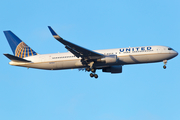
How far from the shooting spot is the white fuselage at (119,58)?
45.6m

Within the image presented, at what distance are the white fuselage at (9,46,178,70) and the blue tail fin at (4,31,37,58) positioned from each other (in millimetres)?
2246

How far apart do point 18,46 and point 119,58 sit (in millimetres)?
18268

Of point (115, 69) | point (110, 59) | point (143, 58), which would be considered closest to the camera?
point (110, 59)

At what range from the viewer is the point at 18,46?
51.2 metres

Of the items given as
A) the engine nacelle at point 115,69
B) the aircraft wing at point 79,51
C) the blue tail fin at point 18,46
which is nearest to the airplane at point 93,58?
the aircraft wing at point 79,51

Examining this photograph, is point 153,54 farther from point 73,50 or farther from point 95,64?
point 73,50

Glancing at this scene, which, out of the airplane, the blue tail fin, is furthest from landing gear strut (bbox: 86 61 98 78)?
the blue tail fin

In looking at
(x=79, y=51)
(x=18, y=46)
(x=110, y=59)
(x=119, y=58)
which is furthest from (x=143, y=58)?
(x=18, y=46)

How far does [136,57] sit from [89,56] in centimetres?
739

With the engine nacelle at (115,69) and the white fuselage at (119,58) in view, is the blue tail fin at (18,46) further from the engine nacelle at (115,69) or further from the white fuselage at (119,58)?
the engine nacelle at (115,69)

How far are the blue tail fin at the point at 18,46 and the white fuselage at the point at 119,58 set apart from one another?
2.25 m

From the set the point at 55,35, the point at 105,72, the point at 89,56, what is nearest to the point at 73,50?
the point at 89,56

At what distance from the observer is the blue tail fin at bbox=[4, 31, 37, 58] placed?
50.1m

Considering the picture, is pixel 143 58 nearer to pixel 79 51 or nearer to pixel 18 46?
pixel 79 51
